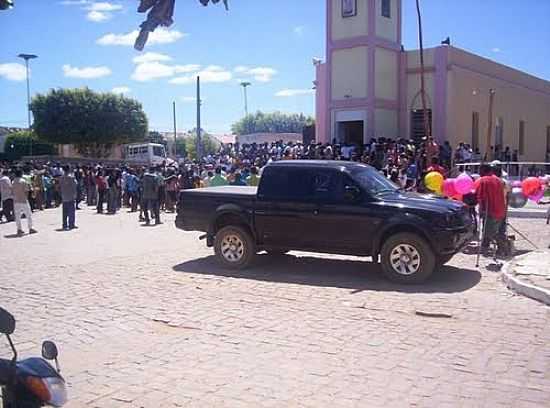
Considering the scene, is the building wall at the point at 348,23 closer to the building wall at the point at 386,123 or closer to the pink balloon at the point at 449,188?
the building wall at the point at 386,123

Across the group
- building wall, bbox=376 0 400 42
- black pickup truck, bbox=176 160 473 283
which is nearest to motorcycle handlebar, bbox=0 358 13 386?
black pickup truck, bbox=176 160 473 283

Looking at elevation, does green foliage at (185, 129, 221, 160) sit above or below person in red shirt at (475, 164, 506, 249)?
above

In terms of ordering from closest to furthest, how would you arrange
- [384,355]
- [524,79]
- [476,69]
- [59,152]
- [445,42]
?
[384,355], [445,42], [476,69], [524,79], [59,152]

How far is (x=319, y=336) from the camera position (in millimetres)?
6262

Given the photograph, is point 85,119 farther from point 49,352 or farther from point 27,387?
point 27,387

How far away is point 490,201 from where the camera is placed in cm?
1028

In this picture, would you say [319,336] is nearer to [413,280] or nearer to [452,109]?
[413,280]

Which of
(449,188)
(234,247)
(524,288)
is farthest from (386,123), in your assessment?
(524,288)

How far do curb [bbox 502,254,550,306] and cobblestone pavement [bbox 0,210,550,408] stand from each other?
0.44ft

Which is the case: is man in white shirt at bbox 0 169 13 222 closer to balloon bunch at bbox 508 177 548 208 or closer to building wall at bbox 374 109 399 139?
balloon bunch at bbox 508 177 548 208

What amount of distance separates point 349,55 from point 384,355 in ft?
79.0

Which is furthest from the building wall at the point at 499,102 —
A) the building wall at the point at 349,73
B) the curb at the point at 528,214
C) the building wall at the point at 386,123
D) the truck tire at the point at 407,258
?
the truck tire at the point at 407,258

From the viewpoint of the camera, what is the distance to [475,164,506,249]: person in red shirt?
10289mm

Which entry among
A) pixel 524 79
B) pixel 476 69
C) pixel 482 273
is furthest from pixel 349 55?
pixel 482 273
